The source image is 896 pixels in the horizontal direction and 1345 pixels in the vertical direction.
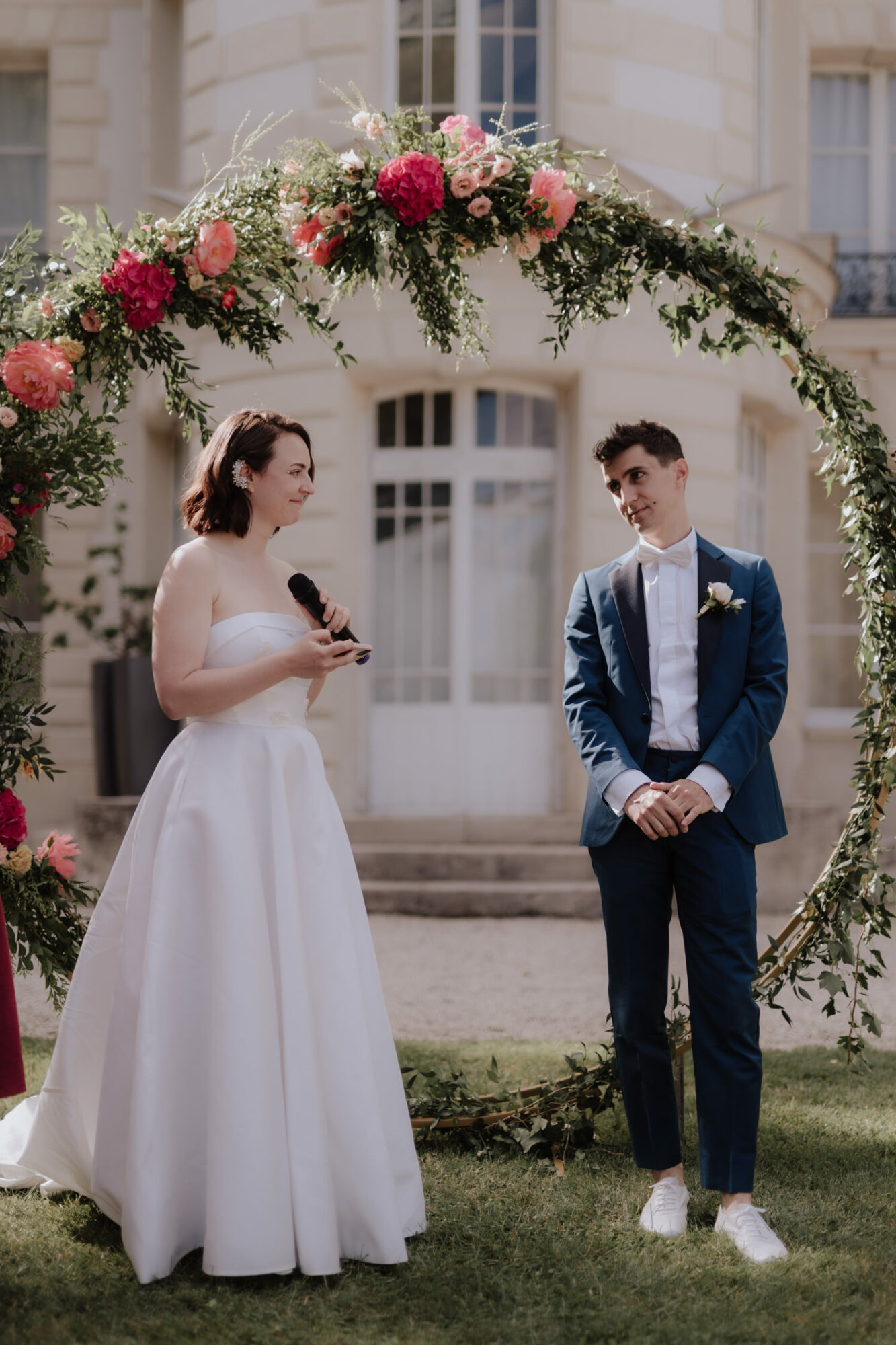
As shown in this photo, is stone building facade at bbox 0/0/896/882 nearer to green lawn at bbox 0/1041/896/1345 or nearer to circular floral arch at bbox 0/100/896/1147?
circular floral arch at bbox 0/100/896/1147

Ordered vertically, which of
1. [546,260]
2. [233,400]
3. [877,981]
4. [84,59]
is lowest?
[877,981]

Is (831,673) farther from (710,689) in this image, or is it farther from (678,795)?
(678,795)

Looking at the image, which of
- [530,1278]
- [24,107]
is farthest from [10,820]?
→ [24,107]

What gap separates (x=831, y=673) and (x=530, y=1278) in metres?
9.03

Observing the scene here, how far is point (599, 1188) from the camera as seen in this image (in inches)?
140

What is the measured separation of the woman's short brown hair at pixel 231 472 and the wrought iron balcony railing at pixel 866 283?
9163mm

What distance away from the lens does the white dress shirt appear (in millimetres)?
3262

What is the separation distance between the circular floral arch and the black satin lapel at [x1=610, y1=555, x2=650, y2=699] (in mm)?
838

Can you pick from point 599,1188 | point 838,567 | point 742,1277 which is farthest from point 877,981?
point 838,567

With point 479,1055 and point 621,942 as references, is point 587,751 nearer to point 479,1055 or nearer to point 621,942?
point 621,942

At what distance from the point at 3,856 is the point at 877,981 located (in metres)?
4.57

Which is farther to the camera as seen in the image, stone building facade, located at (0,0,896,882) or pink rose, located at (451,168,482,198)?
stone building facade, located at (0,0,896,882)

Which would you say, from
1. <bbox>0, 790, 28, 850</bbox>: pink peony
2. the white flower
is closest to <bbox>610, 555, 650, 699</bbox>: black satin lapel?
the white flower

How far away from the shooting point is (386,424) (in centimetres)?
917
